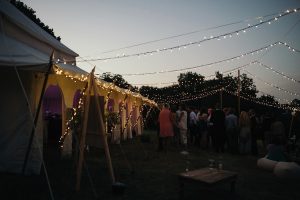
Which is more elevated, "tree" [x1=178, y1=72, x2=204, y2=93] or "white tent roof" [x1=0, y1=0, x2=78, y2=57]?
"tree" [x1=178, y1=72, x2=204, y2=93]

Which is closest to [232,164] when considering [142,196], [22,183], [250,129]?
[250,129]

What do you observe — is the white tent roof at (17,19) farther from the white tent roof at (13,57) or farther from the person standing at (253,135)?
the person standing at (253,135)

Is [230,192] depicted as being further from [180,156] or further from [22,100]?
[22,100]

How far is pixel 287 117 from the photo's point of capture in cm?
1334

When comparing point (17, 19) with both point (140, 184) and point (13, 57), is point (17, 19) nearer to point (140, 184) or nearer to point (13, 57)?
point (13, 57)

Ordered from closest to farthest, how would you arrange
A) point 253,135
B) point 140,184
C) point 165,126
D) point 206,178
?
point 206,178 < point 140,184 < point 253,135 < point 165,126

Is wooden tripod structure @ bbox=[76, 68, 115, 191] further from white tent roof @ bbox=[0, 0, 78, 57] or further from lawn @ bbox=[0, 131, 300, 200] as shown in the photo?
white tent roof @ bbox=[0, 0, 78, 57]

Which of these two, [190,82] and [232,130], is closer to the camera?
[232,130]

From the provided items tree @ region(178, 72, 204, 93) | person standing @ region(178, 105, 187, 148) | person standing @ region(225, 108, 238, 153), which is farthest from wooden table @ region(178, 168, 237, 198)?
tree @ region(178, 72, 204, 93)

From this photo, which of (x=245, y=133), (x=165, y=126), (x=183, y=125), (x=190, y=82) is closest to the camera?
(x=245, y=133)

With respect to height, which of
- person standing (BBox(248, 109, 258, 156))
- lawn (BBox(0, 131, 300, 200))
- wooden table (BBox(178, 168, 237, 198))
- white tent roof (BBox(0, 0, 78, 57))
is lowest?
lawn (BBox(0, 131, 300, 200))

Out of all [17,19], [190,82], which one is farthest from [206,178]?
[190,82]

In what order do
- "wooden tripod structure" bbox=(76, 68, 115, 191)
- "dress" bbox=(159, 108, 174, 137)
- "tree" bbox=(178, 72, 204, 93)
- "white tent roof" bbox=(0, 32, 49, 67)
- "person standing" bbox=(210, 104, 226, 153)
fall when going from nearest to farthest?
1. "wooden tripod structure" bbox=(76, 68, 115, 191)
2. "white tent roof" bbox=(0, 32, 49, 67)
3. "person standing" bbox=(210, 104, 226, 153)
4. "dress" bbox=(159, 108, 174, 137)
5. "tree" bbox=(178, 72, 204, 93)

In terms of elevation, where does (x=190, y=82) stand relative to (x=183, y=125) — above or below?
above
